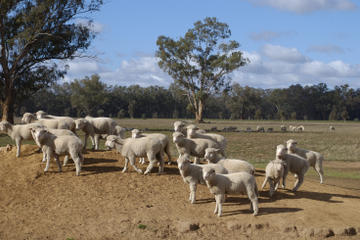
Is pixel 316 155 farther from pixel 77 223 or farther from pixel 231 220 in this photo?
pixel 77 223

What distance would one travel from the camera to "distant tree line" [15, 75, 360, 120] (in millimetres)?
116812

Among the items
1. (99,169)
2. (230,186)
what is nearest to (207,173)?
(230,186)

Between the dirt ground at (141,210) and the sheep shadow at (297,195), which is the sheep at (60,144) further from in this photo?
the sheep shadow at (297,195)

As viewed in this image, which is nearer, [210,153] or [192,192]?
[192,192]

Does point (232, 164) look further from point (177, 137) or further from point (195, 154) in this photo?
point (177, 137)

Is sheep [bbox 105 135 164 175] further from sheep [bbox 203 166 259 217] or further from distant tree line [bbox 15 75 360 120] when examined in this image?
distant tree line [bbox 15 75 360 120]

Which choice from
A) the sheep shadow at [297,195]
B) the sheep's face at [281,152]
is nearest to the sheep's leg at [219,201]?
the sheep shadow at [297,195]

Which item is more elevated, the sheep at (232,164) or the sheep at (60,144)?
the sheep at (60,144)

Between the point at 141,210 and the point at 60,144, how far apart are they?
3536 millimetres

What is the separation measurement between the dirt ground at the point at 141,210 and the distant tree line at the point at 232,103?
306 ft

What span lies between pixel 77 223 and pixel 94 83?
89.4m

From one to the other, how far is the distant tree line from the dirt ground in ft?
306

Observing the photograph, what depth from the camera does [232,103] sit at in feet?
468

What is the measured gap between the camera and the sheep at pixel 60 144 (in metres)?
12.4
